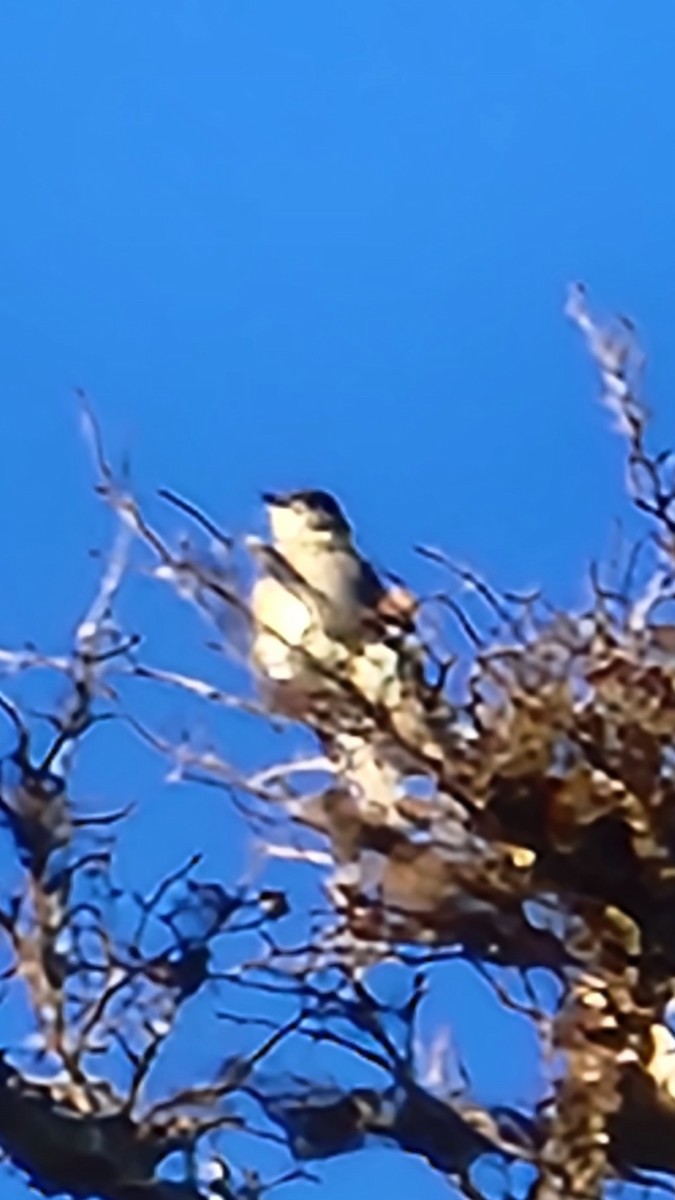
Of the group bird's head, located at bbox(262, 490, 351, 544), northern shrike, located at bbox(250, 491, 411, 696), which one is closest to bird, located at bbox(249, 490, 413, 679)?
northern shrike, located at bbox(250, 491, 411, 696)

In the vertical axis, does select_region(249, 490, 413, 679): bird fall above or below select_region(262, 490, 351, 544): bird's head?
below

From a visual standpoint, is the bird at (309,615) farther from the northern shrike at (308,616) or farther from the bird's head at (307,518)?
the bird's head at (307,518)

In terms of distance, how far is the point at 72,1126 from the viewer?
2.16 meters

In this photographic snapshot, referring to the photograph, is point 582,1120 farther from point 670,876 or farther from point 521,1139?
point 670,876

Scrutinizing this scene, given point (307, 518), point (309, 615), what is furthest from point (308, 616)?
point (307, 518)

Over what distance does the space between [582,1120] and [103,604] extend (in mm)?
679

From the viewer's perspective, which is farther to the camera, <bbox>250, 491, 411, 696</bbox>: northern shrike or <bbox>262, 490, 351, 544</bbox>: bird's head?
<bbox>262, 490, 351, 544</bbox>: bird's head

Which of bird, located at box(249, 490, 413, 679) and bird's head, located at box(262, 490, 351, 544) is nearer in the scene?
bird, located at box(249, 490, 413, 679)

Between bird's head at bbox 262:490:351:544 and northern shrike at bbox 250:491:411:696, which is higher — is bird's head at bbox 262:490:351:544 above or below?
above

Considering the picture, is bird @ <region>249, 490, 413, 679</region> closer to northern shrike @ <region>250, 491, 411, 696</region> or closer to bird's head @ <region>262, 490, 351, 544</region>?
northern shrike @ <region>250, 491, 411, 696</region>

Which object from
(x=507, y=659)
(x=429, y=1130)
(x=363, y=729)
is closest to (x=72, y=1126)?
(x=429, y=1130)

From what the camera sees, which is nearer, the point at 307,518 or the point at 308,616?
the point at 308,616

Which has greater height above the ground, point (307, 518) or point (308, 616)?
point (307, 518)

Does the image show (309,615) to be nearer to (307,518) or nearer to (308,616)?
(308,616)
